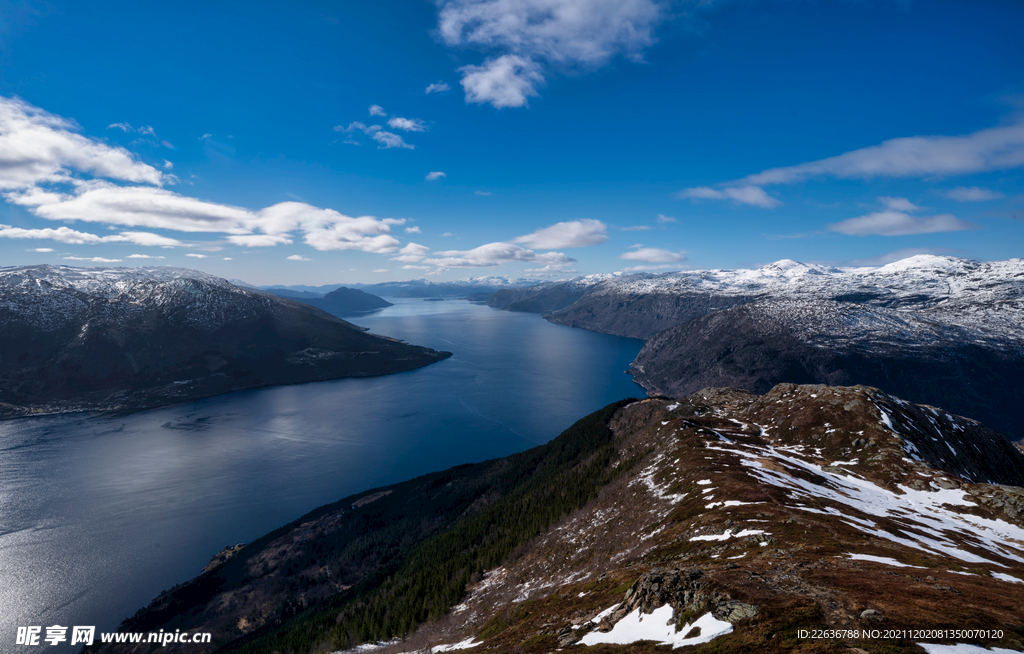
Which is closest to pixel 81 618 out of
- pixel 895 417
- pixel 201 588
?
pixel 201 588

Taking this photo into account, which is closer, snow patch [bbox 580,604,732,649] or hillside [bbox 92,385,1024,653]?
snow patch [bbox 580,604,732,649]

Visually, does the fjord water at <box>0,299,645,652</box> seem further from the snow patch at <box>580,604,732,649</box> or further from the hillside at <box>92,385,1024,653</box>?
the snow patch at <box>580,604,732,649</box>

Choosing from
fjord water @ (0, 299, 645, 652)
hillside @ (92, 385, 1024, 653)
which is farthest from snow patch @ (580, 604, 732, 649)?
fjord water @ (0, 299, 645, 652)

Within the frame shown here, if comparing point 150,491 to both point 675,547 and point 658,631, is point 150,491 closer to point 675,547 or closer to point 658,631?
point 675,547

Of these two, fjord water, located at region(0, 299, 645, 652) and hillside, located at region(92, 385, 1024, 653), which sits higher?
hillside, located at region(92, 385, 1024, 653)

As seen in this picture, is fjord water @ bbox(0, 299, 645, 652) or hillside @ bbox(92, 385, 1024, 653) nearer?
hillside @ bbox(92, 385, 1024, 653)

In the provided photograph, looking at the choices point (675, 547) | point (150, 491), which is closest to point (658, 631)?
point (675, 547)

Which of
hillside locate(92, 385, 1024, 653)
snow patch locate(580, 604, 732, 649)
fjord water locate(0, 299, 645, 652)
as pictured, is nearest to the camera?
snow patch locate(580, 604, 732, 649)

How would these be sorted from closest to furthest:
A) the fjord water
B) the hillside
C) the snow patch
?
the snow patch → the hillside → the fjord water
